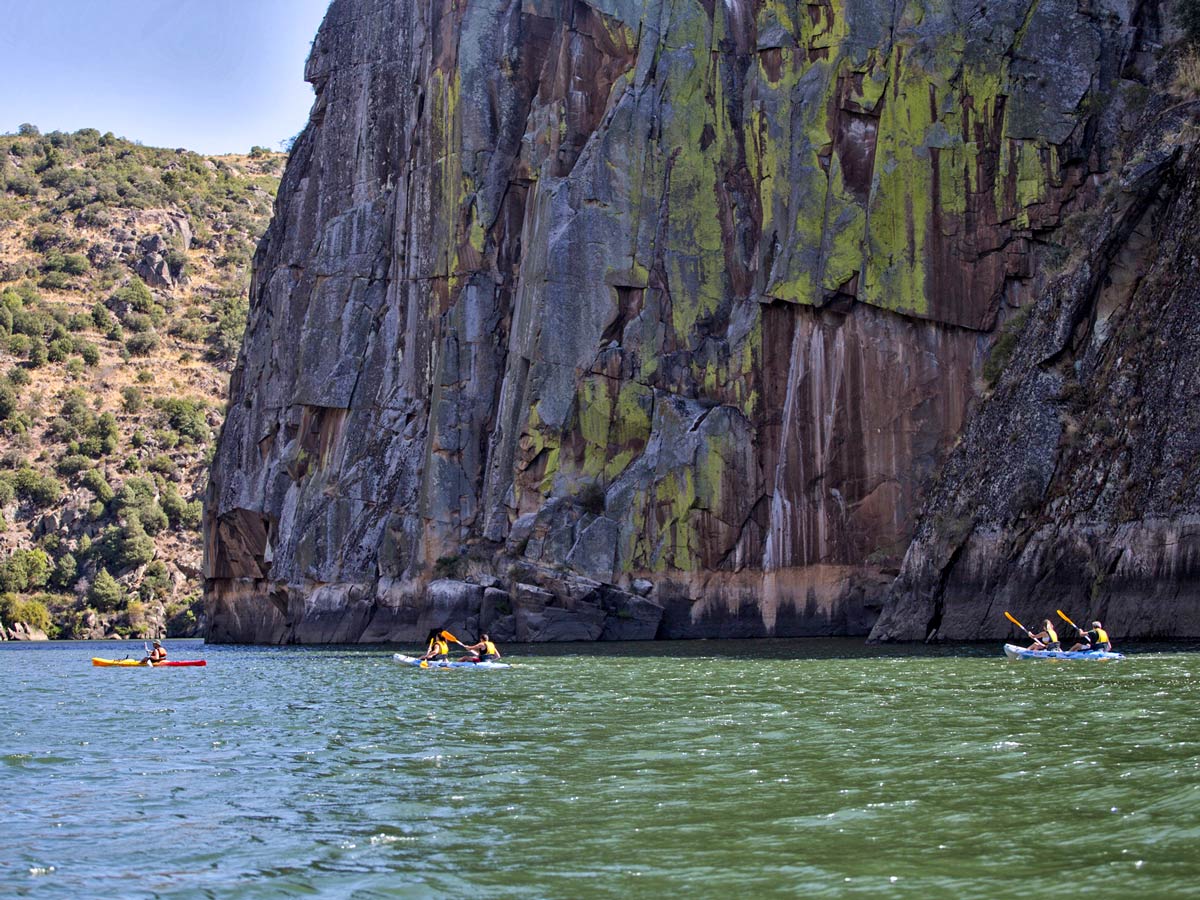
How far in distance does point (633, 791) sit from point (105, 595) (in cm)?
8651

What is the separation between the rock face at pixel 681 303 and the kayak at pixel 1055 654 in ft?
27.1

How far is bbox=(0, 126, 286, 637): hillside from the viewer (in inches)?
3861

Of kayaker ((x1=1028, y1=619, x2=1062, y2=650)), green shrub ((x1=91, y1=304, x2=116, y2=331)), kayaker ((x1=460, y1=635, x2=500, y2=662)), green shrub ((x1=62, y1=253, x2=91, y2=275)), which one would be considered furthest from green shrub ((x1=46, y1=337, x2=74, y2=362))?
kayaker ((x1=1028, y1=619, x2=1062, y2=650))

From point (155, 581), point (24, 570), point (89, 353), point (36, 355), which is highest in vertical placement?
point (89, 353)

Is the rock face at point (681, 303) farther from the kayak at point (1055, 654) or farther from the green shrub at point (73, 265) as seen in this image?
the green shrub at point (73, 265)

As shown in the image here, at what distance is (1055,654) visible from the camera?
32969 mm

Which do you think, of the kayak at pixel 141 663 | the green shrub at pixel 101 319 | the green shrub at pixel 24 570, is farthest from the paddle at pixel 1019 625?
the green shrub at pixel 101 319

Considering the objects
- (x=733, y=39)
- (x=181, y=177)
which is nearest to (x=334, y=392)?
(x=733, y=39)

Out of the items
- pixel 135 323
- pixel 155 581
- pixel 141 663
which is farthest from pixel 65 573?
pixel 141 663

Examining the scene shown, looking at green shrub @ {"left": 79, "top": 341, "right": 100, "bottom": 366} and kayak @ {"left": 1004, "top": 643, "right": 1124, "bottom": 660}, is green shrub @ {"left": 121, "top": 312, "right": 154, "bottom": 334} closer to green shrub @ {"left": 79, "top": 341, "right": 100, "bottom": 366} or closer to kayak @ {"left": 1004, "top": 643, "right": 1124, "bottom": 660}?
green shrub @ {"left": 79, "top": 341, "right": 100, "bottom": 366}

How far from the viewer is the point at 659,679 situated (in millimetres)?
31031

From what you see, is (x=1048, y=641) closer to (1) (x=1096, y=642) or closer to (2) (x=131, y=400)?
(1) (x=1096, y=642)

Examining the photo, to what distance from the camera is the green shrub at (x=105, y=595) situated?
9550 cm

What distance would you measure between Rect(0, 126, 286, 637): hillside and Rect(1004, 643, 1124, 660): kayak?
239ft
